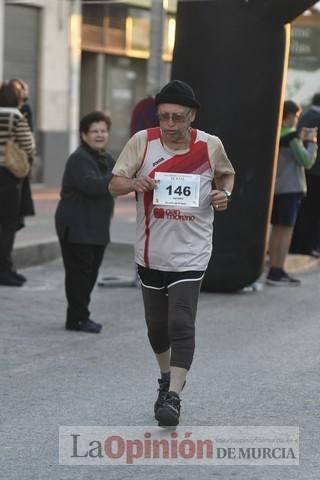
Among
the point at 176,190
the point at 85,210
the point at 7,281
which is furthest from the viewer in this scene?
the point at 7,281

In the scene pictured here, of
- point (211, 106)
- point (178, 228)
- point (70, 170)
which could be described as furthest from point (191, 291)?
point (211, 106)

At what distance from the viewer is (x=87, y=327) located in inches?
354

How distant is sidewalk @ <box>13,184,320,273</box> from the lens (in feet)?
41.1

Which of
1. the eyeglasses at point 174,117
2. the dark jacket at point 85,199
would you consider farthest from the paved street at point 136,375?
the eyeglasses at point 174,117

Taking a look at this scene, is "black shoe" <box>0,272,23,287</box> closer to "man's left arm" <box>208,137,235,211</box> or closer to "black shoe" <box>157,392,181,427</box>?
"man's left arm" <box>208,137,235,211</box>

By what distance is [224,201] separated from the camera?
19.9 ft

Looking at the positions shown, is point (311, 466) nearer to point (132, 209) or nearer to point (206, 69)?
point (206, 69)

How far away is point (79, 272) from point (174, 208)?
2.86 m

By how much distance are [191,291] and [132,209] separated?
42.9ft

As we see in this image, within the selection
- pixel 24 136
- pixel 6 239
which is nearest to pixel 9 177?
pixel 24 136

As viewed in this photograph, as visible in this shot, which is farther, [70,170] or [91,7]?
[91,7]

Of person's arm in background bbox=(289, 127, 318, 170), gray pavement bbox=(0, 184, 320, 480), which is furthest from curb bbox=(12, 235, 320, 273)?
person's arm in background bbox=(289, 127, 318, 170)

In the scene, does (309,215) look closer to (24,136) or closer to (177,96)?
(24,136)

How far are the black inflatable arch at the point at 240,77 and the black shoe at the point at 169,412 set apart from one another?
189 inches
